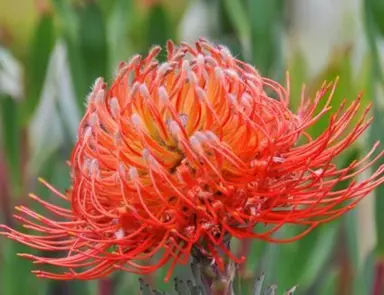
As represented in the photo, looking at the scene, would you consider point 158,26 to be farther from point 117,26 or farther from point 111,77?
point 111,77

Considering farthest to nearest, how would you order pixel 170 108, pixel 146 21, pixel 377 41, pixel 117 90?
1. pixel 146 21
2. pixel 377 41
3. pixel 117 90
4. pixel 170 108

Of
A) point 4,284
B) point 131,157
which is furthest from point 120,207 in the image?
point 4,284

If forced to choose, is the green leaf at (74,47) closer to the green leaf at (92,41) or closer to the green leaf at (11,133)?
the green leaf at (92,41)

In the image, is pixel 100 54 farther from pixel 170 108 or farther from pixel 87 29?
pixel 170 108

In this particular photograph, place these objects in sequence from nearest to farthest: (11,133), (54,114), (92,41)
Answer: (92,41) → (11,133) → (54,114)

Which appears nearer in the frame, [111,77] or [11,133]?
[111,77]

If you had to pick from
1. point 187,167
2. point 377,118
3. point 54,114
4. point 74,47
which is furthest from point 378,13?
point 54,114

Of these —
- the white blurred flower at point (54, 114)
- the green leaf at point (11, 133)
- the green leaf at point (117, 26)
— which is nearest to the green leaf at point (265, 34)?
the green leaf at point (117, 26)
